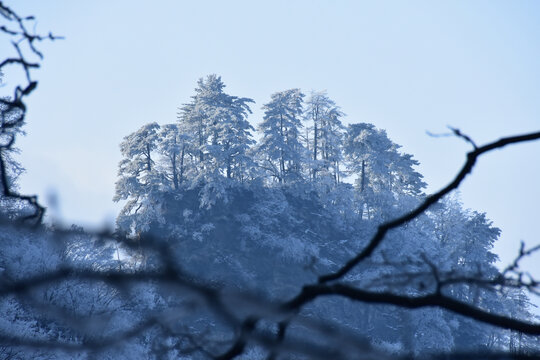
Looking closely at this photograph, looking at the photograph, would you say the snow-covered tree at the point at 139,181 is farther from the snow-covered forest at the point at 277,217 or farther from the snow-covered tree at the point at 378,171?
the snow-covered tree at the point at 378,171

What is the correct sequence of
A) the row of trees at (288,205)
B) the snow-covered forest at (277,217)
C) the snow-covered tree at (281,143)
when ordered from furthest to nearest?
the snow-covered tree at (281,143), the row of trees at (288,205), the snow-covered forest at (277,217)

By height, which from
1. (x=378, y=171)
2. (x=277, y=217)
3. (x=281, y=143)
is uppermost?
(x=281, y=143)

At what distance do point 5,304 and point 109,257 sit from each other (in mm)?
5640

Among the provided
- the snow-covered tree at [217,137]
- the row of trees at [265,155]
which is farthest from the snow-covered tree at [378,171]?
the snow-covered tree at [217,137]

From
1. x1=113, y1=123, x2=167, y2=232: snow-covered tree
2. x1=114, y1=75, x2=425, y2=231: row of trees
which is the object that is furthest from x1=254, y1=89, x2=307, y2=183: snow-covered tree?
x1=113, y1=123, x2=167, y2=232: snow-covered tree

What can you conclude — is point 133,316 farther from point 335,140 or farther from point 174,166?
point 335,140

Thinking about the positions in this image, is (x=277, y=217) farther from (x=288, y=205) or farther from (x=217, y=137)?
(x=217, y=137)

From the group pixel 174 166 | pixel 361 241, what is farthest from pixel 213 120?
pixel 361 241

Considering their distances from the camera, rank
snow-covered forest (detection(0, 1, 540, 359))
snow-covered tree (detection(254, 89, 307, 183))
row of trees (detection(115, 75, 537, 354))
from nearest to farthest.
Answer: snow-covered forest (detection(0, 1, 540, 359))
row of trees (detection(115, 75, 537, 354))
snow-covered tree (detection(254, 89, 307, 183))

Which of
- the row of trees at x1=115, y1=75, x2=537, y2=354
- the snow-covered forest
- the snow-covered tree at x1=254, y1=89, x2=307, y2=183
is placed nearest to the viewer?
the snow-covered forest

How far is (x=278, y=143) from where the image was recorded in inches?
1636

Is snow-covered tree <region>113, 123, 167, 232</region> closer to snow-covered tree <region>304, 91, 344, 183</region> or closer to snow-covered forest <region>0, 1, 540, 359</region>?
snow-covered forest <region>0, 1, 540, 359</region>

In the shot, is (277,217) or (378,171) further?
(378,171)

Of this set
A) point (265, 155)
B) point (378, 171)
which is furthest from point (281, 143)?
point (378, 171)
